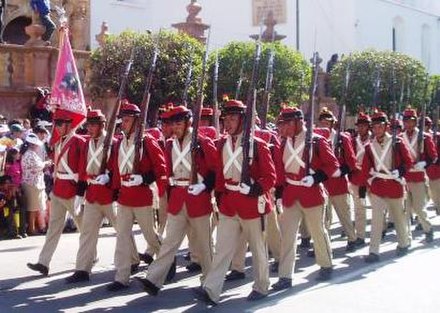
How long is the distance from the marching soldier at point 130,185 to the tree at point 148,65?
8606mm

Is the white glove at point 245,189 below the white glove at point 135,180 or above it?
below

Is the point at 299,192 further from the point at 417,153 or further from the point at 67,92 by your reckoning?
the point at 417,153

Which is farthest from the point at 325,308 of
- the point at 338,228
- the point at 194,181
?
the point at 338,228

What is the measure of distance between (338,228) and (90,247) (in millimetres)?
6046

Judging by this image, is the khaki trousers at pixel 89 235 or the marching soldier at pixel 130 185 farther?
the khaki trousers at pixel 89 235

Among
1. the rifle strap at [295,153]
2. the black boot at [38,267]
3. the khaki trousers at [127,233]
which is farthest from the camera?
the black boot at [38,267]

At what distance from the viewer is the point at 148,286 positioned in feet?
26.0

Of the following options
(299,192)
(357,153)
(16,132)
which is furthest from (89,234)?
(16,132)

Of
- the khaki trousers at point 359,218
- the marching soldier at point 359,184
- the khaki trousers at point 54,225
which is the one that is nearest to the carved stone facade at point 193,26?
the marching soldier at point 359,184

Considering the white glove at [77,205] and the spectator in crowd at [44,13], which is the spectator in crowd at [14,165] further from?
the spectator in crowd at [44,13]

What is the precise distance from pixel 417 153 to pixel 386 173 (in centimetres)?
200

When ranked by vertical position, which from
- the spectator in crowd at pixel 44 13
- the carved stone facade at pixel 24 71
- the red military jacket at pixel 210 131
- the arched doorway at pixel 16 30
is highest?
the arched doorway at pixel 16 30

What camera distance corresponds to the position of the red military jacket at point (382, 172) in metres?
10.5

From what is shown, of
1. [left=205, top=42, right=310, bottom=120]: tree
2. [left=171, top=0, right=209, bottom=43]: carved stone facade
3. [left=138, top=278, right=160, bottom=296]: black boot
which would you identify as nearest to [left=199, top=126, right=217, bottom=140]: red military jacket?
[left=138, top=278, right=160, bottom=296]: black boot
